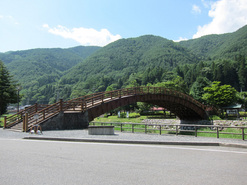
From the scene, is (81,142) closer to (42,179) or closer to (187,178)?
(42,179)

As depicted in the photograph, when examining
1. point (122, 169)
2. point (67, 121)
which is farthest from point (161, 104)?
point (122, 169)

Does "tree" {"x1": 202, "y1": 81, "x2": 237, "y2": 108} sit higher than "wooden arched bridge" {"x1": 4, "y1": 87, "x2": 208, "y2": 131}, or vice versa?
"tree" {"x1": 202, "y1": 81, "x2": 237, "y2": 108}

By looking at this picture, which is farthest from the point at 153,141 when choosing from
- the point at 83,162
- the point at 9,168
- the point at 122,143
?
the point at 9,168

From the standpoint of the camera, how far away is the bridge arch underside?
2414cm

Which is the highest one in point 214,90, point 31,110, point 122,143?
point 214,90

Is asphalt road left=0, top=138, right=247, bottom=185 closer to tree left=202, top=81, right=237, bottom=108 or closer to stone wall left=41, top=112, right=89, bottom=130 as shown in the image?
stone wall left=41, top=112, right=89, bottom=130

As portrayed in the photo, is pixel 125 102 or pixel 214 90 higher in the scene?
pixel 214 90

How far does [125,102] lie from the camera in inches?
1121

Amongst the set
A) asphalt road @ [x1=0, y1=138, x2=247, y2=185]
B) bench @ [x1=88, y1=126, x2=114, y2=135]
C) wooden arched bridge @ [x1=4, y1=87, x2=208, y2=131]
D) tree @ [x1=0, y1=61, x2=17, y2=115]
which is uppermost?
tree @ [x1=0, y1=61, x2=17, y2=115]

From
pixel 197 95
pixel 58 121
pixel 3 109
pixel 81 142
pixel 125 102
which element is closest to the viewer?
pixel 81 142

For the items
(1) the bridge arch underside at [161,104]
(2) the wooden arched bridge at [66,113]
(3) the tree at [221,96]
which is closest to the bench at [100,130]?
(2) the wooden arched bridge at [66,113]

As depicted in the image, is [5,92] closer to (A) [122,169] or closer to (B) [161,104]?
(B) [161,104]

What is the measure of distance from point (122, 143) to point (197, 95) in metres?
74.6

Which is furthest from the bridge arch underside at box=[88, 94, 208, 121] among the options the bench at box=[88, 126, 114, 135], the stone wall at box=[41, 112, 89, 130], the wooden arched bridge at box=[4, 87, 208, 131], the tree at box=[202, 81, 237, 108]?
the tree at box=[202, 81, 237, 108]
